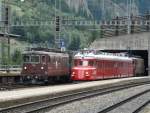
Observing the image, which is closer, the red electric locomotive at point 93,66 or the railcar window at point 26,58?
the railcar window at point 26,58

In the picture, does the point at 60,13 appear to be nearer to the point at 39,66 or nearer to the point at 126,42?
the point at 126,42

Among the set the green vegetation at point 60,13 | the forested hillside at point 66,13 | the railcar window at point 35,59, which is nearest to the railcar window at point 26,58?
the railcar window at point 35,59

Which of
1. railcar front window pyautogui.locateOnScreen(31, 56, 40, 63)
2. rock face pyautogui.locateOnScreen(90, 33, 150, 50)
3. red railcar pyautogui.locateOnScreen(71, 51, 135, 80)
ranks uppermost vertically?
rock face pyautogui.locateOnScreen(90, 33, 150, 50)

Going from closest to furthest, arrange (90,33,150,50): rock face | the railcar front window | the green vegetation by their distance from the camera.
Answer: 1. the railcar front window
2. (90,33,150,50): rock face
3. the green vegetation

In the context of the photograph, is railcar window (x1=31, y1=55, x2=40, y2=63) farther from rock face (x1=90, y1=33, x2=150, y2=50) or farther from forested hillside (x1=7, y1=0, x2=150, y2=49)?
forested hillside (x1=7, y1=0, x2=150, y2=49)

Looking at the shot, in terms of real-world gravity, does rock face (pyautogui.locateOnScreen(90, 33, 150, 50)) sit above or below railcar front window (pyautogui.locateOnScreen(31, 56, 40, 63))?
above

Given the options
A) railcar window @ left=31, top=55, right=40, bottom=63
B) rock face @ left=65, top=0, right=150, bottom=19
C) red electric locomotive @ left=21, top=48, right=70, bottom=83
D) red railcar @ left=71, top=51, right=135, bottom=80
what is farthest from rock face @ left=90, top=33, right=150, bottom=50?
rock face @ left=65, top=0, right=150, bottom=19

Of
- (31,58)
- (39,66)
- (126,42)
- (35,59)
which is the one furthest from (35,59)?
(126,42)

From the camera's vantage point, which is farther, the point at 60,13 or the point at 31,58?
the point at 60,13

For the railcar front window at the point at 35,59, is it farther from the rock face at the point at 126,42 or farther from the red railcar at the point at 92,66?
the rock face at the point at 126,42

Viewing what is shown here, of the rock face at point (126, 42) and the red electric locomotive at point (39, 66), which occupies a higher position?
the rock face at point (126, 42)

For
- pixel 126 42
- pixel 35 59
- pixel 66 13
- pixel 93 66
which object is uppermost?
pixel 66 13

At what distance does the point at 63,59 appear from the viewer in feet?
165

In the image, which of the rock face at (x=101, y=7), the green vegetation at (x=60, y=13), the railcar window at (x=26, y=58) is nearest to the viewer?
the railcar window at (x=26, y=58)
